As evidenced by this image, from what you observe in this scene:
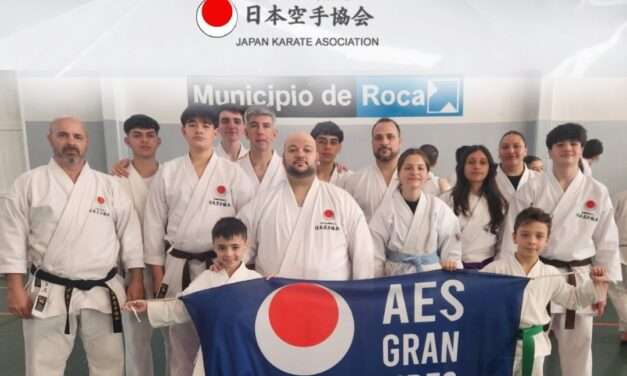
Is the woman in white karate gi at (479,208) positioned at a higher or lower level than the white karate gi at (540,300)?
higher

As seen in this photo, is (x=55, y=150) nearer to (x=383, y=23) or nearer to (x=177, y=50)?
(x=177, y=50)

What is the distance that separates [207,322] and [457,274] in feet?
4.34

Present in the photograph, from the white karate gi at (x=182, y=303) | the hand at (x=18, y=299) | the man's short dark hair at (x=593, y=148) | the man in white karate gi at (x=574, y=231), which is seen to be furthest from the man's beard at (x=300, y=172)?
the man's short dark hair at (x=593, y=148)

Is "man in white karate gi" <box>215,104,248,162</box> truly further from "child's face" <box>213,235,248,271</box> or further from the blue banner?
the blue banner

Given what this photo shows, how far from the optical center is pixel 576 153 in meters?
2.85

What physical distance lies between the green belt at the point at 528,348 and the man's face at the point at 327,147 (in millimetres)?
1617

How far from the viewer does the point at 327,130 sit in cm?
320

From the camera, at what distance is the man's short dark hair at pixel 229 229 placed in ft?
7.84

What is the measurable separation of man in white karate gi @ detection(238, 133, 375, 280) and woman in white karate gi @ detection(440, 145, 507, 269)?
74cm

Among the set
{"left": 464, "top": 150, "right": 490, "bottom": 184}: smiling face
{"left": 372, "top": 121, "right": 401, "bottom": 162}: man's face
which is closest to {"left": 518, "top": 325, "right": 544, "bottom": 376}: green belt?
{"left": 464, "top": 150, "right": 490, "bottom": 184}: smiling face

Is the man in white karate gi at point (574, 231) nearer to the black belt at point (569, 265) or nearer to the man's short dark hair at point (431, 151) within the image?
the black belt at point (569, 265)

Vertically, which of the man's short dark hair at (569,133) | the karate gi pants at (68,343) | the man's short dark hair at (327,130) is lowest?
the karate gi pants at (68,343)

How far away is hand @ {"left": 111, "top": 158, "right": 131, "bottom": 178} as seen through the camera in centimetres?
307

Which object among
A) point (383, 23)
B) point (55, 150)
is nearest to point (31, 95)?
point (55, 150)
